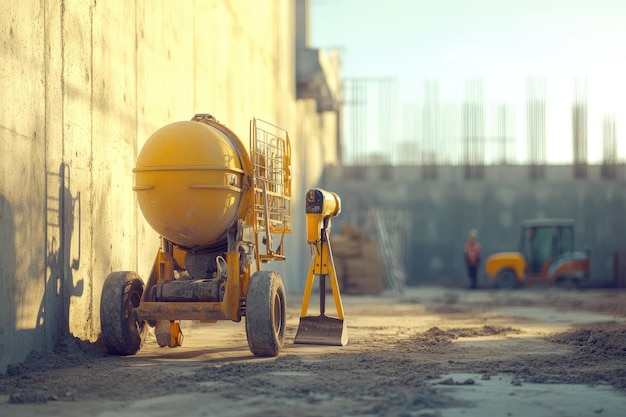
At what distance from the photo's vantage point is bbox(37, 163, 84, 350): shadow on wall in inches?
306

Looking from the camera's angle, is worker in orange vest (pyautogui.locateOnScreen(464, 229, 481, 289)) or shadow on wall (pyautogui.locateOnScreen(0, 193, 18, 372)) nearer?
shadow on wall (pyautogui.locateOnScreen(0, 193, 18, 372))

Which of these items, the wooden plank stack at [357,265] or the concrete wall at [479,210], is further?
the concrete wall at [479,210]

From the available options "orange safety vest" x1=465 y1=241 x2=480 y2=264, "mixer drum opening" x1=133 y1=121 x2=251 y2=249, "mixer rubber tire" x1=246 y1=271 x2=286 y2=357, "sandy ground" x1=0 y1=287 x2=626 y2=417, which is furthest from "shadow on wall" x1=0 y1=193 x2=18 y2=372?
"orange safety vest" x1=465 y1=241 x2=480 y2=264

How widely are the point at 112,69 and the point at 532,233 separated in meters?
20.2

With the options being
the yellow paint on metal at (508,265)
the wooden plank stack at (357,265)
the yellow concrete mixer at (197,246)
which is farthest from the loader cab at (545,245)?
the yellow concrete mixer at (197,246)

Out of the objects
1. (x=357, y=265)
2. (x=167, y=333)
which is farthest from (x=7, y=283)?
(x=357, y=265)

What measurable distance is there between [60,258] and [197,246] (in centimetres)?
144

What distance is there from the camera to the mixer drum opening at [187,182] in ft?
27.2

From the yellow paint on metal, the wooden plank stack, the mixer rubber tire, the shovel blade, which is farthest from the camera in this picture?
the yellow paint on metal

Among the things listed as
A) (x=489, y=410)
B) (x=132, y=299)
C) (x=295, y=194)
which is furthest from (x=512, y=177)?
(x=489, y=410)

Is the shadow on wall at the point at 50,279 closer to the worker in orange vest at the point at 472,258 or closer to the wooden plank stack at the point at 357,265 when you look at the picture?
the wooden plank stack at the point at 357,265

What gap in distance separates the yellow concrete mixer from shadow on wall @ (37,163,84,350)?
→ 0.36 m

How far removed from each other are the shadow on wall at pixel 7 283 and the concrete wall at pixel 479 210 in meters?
24.0

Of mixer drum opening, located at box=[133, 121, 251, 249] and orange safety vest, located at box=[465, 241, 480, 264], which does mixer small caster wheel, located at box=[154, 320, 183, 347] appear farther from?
orange safety vest, located at box=[465, 241, 480, 264]
